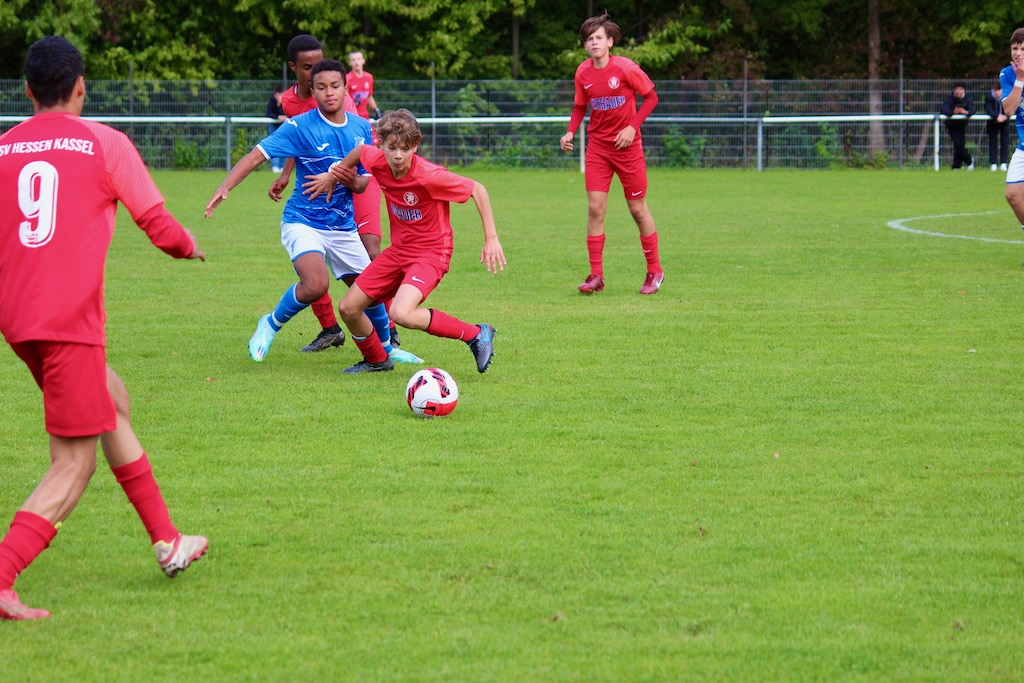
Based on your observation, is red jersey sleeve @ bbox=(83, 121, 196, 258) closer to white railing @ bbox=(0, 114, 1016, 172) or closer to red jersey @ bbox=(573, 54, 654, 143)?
red jersey @ bbox=(573, 54, 654, 143)

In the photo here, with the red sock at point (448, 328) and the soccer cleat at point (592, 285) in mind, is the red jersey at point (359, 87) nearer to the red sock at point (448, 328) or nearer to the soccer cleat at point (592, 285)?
the soccer cleat at point (592, 285)

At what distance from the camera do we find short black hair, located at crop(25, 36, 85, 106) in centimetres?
386

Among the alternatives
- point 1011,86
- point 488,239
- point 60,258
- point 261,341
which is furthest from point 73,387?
point 1011,86

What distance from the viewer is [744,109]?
28578 mm

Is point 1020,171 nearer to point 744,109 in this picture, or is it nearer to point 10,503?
point 10,503

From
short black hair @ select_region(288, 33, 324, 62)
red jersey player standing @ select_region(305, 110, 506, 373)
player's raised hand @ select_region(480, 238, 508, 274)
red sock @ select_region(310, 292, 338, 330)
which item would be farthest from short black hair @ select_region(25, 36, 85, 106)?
short black hair @ select_region(288, 33, 324, 62)

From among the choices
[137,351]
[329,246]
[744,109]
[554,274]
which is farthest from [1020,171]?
A: [744,109]

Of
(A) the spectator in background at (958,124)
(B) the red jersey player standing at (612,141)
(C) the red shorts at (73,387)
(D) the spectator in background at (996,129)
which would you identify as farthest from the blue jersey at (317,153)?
(A) the spectator in background at (958,124)

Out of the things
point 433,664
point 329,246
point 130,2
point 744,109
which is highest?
point 130,2

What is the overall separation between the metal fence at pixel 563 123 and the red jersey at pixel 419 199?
2123 cm

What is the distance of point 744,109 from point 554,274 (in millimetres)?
18057

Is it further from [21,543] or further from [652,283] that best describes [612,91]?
[21,543]

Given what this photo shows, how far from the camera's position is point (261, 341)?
7.95 m

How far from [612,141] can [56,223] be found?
24.1 ft
